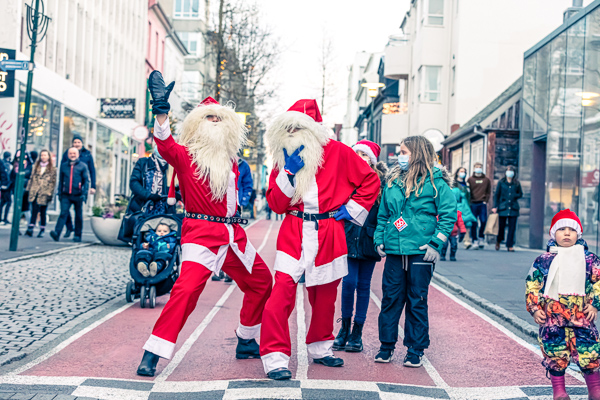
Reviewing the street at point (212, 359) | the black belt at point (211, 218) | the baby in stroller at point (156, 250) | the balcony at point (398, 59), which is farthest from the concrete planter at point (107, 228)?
the balcony at point (398, 59)

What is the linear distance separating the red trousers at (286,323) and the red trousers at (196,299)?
356mm

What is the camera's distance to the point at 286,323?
19.1 ft

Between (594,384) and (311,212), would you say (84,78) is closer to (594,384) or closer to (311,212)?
(311,212)

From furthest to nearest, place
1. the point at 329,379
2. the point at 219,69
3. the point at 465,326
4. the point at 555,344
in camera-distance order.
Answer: the point at 219,69 → the point at 465,326 → the point at 329,379 → the point at 555,344

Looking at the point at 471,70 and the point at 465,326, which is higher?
the point at 471,70

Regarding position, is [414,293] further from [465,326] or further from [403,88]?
[403,88]

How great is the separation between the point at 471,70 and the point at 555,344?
29550 millimetres

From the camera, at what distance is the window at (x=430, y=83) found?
35.4 m

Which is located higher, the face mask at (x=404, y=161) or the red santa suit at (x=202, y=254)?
the face mask at (x=404, y=161)

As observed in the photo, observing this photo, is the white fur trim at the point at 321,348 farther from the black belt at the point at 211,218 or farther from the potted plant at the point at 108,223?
the potted plant at the point at 108,223

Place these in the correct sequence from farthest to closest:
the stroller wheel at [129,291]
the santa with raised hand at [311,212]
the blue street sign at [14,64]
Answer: the blue street sign at [14,64] < the stroller wheel at [129,291] < the santa with raised hand at [311,212]

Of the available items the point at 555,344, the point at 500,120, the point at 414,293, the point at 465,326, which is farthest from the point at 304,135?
the point at 500,120

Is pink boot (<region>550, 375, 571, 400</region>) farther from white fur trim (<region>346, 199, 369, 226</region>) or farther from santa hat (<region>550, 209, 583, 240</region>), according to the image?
white fur trim (<region>346, 199, 369, 226</region>)

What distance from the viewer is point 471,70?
33375 millimetres
